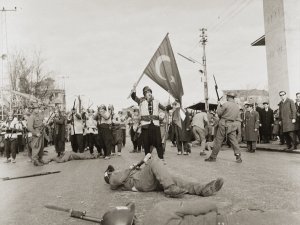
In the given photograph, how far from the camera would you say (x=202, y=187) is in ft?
20.5

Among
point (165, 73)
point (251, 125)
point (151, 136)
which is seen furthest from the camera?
point (251, 125)

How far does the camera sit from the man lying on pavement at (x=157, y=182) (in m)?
6.15

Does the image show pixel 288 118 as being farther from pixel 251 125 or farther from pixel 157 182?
pixel 157 182

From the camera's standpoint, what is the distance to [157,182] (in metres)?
6.66

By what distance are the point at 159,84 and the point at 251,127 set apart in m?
6.31

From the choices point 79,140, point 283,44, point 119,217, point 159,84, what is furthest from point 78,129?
point 283,44

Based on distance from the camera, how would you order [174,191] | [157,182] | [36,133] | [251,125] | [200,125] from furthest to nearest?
[200,125] → [251,125] → [36,133] → [157,182] → [174,191]

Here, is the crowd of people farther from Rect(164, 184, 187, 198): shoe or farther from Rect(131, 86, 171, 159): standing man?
Rect(164, 184, 187, 198): shoe

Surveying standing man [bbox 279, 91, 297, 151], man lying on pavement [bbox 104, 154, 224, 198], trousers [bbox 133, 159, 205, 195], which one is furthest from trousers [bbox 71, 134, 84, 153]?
trousers [bbox 133, 159, 205, 195]

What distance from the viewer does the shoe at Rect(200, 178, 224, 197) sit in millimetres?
6121

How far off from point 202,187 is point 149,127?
450 centimetres

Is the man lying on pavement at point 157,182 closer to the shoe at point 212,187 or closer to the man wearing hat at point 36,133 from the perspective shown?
the shoe at point 212,187

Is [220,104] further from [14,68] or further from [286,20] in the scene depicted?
[14,68]

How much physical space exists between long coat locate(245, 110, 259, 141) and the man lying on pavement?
9896mm
